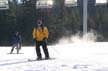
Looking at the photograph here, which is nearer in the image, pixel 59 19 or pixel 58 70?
pixel 58 70

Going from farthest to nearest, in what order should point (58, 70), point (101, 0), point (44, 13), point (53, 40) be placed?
1. point (101, 0)
2. point (44, 13)
3. point (53, 40)
4. point (58, 70)

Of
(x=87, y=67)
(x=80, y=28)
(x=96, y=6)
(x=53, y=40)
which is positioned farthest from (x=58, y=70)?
(x=96, y=6)

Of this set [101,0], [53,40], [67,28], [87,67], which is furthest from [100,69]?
[101,0]

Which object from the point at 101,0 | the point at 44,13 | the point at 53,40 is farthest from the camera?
the point at 101,0

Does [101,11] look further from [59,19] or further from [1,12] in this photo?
[1,12]

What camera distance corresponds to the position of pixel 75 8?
53438 millimetres

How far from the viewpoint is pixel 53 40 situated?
4788 cm

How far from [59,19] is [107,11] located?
21.6 ft

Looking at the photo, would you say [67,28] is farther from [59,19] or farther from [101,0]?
[101,0]

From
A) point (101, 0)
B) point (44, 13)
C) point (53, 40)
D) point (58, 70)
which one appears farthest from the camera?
point (101, 0)

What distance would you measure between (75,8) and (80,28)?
372 centimetres

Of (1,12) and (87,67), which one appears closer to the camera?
(87,67)

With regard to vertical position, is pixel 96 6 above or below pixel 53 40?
above

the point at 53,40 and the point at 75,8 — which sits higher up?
the point at 75,8
